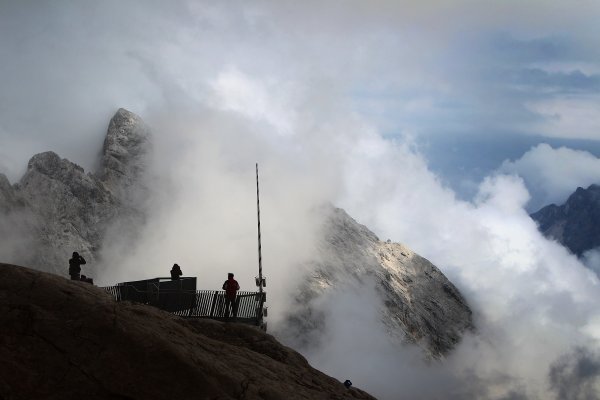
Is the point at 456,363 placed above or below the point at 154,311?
above

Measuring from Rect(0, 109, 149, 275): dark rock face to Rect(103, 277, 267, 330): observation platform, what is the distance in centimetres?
6288

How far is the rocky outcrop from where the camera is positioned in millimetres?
124938

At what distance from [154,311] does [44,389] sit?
15.8 ft

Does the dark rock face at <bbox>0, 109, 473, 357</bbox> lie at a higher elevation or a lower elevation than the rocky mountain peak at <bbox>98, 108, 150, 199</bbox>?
lower

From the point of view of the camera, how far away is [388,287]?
461ft

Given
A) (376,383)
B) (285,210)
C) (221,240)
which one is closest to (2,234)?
(221,240)

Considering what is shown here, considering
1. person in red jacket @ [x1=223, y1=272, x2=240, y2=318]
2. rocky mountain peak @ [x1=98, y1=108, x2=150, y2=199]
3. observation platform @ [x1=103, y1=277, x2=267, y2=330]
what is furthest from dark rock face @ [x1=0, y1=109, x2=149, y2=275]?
person in red jacket @ [x1=223, y1=272, x2=240, y2=318]

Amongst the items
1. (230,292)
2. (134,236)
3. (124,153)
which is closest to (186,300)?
(230,292)

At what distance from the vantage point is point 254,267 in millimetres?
132750

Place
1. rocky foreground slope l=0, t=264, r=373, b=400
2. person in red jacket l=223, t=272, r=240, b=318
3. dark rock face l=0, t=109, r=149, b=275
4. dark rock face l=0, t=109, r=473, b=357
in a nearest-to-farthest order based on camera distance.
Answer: rocky foreground slope l=0, t=264, r=373, b=400 < person in red jacket l=223, t=272, r=240, b=318 < dark rock face l=0, t=109, r=149, b=275 < dark rock face l=0, t=109, r=473, b=357

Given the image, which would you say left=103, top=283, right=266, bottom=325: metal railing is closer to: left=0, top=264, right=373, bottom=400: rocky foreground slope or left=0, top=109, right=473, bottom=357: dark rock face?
left=0, top=264, right=373, bottom=400: rocky foreground slope

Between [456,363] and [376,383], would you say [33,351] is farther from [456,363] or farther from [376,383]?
[456,363]

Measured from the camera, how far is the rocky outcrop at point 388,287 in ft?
410

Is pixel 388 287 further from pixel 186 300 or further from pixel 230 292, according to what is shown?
pixel 230 292
